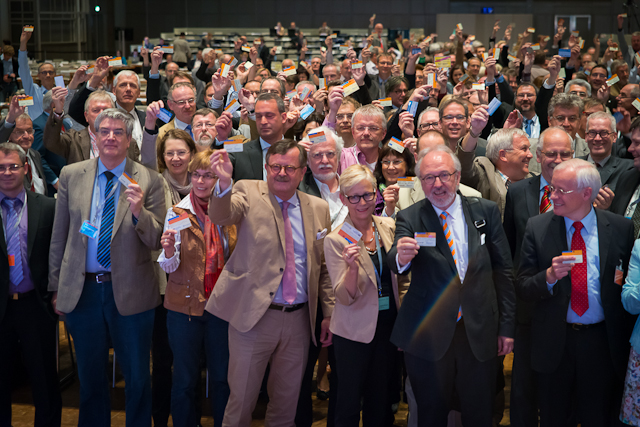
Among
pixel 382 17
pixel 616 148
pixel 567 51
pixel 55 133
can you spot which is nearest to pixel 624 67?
pixel 567 51

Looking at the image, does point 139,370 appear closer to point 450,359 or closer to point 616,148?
point 450,359

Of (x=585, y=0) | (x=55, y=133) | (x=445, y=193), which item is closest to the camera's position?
(x=445, y=193)

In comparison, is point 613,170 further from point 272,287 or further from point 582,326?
point 272,287

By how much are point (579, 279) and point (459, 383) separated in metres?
0.77

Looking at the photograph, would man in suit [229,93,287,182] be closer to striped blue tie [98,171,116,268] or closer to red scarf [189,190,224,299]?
red scarf [189,190,224,299]

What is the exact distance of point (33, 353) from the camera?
3.56 metres

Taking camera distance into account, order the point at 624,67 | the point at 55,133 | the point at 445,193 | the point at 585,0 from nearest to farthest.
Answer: the point at 445,193
the point at 55,133
the point at 624,67
the point at 585,0

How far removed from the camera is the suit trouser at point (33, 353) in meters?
3.55

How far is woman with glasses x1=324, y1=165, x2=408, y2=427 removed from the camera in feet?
10.2

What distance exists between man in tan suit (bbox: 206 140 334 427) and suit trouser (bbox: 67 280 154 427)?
0.52 metres

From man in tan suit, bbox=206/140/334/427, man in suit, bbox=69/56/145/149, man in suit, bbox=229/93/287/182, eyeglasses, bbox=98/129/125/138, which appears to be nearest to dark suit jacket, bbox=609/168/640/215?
man in tan suit, bbox=206/140/334/427

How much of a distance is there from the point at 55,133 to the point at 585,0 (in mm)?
19601

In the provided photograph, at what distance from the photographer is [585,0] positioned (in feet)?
65.3

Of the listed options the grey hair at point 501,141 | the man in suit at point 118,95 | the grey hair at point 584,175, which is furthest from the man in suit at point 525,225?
the man in suit at point 118,95
